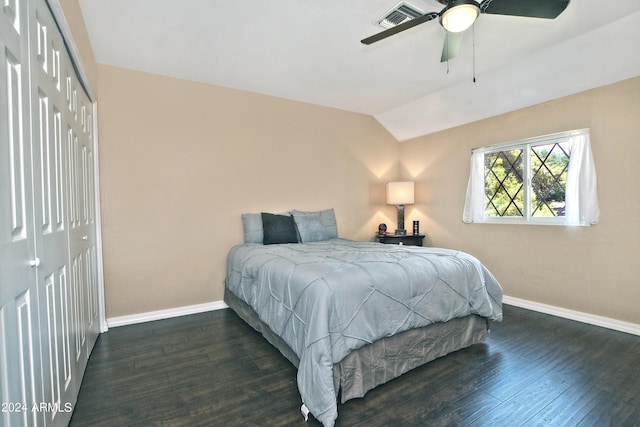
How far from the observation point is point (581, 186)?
3.05 metres

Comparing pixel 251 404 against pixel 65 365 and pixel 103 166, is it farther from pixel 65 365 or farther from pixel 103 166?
pixel 103 166

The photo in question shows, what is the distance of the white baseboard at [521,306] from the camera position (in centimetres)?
284

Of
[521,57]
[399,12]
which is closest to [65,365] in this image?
[399,12]

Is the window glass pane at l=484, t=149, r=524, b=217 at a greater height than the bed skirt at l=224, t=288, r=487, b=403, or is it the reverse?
the window glass pane at l=484, t=149, r=524, b=217

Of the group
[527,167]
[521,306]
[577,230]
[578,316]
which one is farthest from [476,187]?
[578,316]

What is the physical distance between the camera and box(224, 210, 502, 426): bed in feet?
5.49

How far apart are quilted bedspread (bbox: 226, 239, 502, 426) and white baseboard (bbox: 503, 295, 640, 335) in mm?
1281

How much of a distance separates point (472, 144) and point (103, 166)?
429cm

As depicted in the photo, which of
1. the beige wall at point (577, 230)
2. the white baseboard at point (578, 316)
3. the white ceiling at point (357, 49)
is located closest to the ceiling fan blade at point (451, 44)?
the white ceiling at point (357, 49)

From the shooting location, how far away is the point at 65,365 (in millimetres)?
1586

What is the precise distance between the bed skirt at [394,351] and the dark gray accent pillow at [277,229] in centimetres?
107

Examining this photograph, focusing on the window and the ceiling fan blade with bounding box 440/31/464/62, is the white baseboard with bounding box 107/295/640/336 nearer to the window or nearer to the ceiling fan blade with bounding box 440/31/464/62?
the window

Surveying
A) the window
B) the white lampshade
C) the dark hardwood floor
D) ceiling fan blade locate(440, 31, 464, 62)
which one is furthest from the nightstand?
ceiling fan blade locate(440, 31, 464, 62)

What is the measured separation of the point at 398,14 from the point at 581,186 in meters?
2.47
